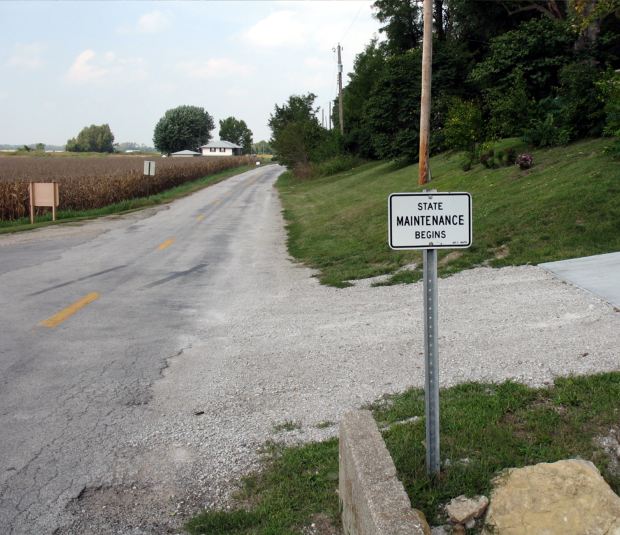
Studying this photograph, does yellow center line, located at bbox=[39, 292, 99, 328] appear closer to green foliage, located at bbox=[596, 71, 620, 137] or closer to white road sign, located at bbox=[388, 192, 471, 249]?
white road sign, located at bbox=[388, 192, 471, 249]

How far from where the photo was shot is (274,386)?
6145mm

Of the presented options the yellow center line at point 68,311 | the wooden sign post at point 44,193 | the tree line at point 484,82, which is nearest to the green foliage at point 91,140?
the tree line at point 484,82

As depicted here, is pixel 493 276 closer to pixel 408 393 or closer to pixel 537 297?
→ pixel 537 297

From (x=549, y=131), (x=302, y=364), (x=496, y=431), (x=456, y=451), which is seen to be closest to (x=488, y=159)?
(x=549, y=131)

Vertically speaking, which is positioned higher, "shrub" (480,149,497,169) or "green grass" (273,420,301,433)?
"shrub" (480,149,497,169)

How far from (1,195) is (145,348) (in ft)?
61.7

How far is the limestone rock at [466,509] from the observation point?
11.4 ft

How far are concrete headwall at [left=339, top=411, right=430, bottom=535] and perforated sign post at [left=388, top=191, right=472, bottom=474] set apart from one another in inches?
17.2

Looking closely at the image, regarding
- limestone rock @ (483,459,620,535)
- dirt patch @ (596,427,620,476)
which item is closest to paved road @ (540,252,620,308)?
dirt patch @ (596,427,620,476)

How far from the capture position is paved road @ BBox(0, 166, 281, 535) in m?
4.63

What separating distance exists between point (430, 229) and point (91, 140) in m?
187

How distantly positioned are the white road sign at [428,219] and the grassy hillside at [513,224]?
710cm

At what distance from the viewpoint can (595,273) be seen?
875cm

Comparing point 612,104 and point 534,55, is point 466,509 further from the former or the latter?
point 534,55
